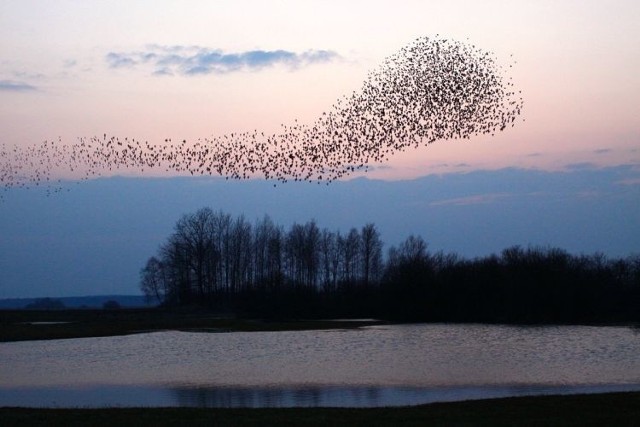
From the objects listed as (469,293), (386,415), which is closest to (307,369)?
(386,415)

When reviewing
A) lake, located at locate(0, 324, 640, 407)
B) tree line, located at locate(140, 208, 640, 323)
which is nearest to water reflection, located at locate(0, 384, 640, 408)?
lake, located at locate(0, 324, 640, 407)

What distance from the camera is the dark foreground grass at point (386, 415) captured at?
2077 cm

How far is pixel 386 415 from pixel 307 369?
1589 cm

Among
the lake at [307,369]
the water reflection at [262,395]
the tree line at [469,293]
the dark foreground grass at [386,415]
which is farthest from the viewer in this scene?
the tree line at [469,293]

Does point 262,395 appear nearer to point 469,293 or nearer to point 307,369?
point 307,369

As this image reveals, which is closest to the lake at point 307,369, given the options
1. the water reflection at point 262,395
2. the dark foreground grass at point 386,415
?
the water reflection at point 262,395

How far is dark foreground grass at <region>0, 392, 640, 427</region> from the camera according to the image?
2077cm

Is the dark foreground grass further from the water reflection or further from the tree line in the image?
the tree line

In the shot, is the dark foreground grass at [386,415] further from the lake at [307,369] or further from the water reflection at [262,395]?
the lake at [307,369]

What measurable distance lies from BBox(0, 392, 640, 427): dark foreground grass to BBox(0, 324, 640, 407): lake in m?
3.22

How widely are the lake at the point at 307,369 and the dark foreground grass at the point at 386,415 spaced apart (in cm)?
322

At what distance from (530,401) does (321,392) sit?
7.78 metres

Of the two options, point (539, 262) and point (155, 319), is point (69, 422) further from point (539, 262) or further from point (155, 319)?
point (539, 262)

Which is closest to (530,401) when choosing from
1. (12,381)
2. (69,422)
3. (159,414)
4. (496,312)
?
(159,414)
